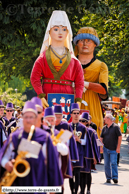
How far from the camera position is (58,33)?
10219 mm

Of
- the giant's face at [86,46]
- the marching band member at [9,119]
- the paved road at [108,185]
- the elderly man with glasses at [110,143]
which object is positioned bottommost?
the paved road at [108,185]

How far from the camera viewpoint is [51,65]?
10.2m

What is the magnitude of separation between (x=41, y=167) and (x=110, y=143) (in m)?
6.97

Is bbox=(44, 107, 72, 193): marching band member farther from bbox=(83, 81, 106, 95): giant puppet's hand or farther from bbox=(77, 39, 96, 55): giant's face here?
bbox=(77, 39, 96, 55): giant's face

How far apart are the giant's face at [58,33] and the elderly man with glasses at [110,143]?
277 cm

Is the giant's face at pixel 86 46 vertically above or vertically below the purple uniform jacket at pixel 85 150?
above

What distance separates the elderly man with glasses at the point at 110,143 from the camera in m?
11.8

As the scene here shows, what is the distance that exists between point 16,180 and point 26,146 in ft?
1.37

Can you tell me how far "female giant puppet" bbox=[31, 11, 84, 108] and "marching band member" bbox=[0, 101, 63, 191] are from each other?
456 centimetres

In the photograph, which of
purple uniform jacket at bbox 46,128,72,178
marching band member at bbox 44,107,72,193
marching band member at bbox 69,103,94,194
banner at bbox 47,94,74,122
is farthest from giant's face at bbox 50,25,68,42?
purple uniform jacket at bbox 46,128,72,178

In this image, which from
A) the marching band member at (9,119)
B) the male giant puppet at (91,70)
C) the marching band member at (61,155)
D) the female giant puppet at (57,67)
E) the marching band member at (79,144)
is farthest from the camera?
the marching band member at (9,119)

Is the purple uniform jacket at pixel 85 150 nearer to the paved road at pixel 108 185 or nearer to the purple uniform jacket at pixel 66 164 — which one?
the paved road at pixel 108 185

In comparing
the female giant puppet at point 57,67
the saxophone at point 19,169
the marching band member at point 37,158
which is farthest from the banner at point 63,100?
the saxophone at point 19,169

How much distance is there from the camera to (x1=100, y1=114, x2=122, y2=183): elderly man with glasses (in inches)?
463
